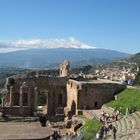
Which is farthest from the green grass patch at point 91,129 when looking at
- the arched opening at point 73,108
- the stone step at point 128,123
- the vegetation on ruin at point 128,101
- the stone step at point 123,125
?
the arched opening at point 73,108

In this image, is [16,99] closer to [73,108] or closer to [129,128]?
[73,108]

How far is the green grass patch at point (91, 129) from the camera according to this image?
37638 mm

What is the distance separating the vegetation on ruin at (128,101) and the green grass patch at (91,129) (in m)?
3.63

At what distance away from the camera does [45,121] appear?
184 feet

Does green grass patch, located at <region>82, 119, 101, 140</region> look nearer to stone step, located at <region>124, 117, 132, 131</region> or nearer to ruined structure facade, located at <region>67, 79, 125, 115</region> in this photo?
stone step, located at <region>124, 117, 132, 131</region>

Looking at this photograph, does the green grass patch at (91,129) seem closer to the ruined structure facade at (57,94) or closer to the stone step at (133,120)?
the stone step at (133,120)

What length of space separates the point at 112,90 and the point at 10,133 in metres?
19.9

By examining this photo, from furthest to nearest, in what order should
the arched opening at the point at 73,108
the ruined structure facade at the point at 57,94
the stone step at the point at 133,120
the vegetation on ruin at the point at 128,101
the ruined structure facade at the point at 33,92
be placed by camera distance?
the ruined structure facade at the point at 33,92, the arched opening at the point at 73,108, the ruined structure facade at the point at 57,94, the vegetation on ruin at the point at 128,101, the stone step at the point at 133,120

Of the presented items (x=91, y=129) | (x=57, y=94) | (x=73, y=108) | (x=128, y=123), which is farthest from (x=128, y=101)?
(x=57, y=94)

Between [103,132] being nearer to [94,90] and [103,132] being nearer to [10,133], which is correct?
[10,133]

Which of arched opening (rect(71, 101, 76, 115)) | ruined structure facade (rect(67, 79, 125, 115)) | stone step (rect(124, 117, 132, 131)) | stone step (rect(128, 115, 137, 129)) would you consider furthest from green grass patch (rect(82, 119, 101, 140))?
arched opening (rect(71, 101, 76, 115))

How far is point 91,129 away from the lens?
4091 cm

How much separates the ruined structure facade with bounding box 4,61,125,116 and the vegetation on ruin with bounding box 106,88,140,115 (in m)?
2.50

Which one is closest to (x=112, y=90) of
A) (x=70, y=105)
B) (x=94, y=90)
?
(x=94, y=90)
